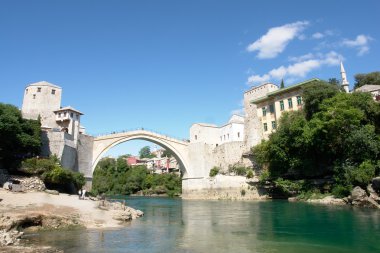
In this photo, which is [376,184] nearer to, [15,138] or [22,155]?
[15,138]

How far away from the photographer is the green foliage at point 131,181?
6346 centimetres

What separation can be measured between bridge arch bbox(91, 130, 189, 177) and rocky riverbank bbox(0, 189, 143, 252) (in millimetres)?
21128

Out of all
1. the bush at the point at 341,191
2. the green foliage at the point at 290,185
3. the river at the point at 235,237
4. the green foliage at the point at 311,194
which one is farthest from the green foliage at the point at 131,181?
the river at the point at 235,237

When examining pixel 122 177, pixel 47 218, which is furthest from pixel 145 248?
pixel 122 177

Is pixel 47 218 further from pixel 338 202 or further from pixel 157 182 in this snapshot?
pixel 157 182

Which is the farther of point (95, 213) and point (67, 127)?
point (67, 127)

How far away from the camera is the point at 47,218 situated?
49.9 feet

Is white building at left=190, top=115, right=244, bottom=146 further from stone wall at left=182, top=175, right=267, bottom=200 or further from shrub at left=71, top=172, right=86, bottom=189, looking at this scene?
shrub at left=71, top=172, right=86, bottom=189

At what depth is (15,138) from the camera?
26.4 m

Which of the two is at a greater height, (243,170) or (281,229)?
(243,170)

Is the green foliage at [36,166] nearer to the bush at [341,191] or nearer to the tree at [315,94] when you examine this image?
the bush at [341,191]

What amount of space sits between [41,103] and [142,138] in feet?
47.7

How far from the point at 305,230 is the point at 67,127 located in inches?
1118

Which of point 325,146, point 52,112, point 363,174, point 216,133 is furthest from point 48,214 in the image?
point 216,133
